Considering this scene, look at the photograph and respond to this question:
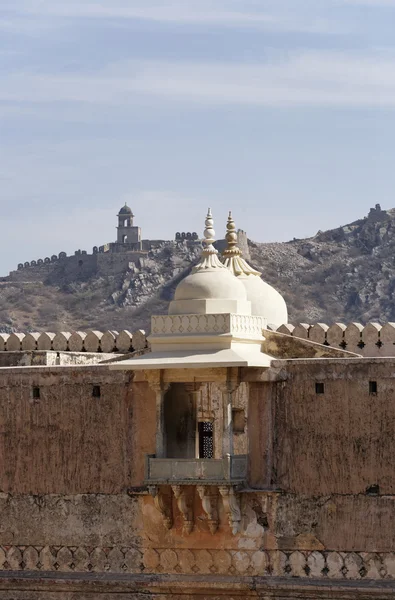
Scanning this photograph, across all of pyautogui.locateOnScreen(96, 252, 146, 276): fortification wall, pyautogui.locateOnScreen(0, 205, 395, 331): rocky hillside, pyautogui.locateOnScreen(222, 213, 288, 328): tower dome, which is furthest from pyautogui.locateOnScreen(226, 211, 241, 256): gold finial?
pyautogui.locateOnScreen(96, 252, 146, 276): fortification wall

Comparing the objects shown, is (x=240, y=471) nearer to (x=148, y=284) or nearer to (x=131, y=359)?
(x=131, y=359)

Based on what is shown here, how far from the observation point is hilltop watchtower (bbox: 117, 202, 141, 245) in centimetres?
10015

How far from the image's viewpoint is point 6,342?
27.5 meters

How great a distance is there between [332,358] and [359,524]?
69.9 inches

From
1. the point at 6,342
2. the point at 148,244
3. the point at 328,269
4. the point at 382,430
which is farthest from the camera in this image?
the point at 148,244

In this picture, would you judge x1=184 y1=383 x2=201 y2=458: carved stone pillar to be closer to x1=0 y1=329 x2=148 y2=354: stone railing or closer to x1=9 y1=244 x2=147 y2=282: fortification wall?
x1=0 y1=329 x2=148 y2=354: stone railing

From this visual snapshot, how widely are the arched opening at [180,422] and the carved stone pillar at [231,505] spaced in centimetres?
100

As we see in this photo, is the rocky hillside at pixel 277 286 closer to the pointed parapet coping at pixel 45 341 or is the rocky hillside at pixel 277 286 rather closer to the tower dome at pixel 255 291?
the tower dome at pixel 255 291

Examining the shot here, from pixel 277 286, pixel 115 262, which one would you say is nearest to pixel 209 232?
pixel 277 286

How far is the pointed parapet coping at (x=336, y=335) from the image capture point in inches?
1004

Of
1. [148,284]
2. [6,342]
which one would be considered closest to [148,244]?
[148,284]

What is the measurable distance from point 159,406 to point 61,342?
3616mm

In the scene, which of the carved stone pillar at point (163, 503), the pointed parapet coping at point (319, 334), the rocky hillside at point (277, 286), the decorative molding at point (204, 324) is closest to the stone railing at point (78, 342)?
the pointed parapet coping at point (319, 334)

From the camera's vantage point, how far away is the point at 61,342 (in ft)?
89.6
